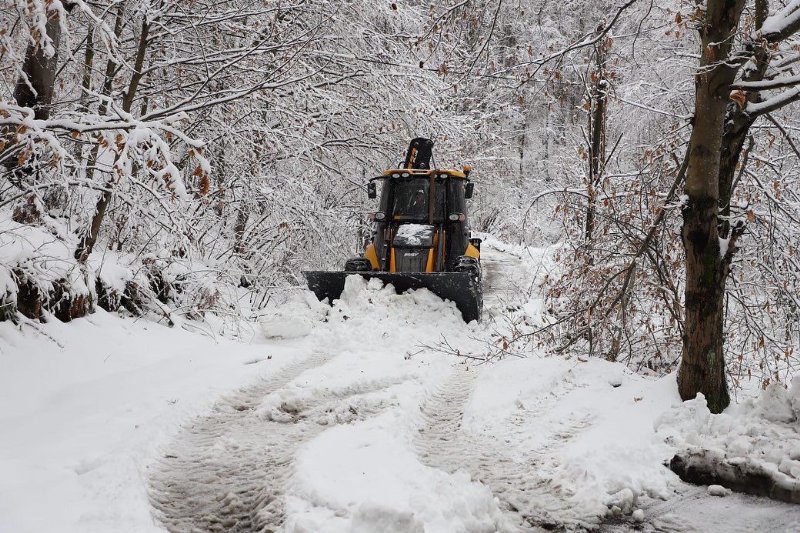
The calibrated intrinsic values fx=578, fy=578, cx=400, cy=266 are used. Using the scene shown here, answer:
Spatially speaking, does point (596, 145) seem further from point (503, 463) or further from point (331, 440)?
point (331, 440)

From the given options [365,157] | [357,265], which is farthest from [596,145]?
[365,157]

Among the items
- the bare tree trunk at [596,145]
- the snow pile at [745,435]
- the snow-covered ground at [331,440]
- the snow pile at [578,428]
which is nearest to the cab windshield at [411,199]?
the bare tree trunk at [596,145]

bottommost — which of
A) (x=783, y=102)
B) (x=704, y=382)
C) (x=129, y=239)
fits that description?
(x=704, y=382)

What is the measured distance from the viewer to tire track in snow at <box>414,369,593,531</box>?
2.83 metres

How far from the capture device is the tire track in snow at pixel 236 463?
2742 mm

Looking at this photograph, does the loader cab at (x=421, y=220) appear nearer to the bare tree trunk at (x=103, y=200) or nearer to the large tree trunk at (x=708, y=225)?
the bare tree trunk at (x=103, y=200)

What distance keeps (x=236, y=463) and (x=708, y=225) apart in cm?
341

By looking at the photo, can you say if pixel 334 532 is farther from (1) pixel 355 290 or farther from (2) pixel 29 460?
(1) pixel 355 290

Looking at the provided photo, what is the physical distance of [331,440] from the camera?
3588 mm

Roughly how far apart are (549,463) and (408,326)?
14.2ft

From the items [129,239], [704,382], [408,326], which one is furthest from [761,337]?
[129,239]

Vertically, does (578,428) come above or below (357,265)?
below

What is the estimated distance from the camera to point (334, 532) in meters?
2.45

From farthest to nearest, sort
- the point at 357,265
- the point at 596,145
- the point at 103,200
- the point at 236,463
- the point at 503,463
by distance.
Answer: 1. the point at 357,265
2. the point at 596,145
3. the point at 103,200
4. the point at 503,463
5. the point at 236,463
